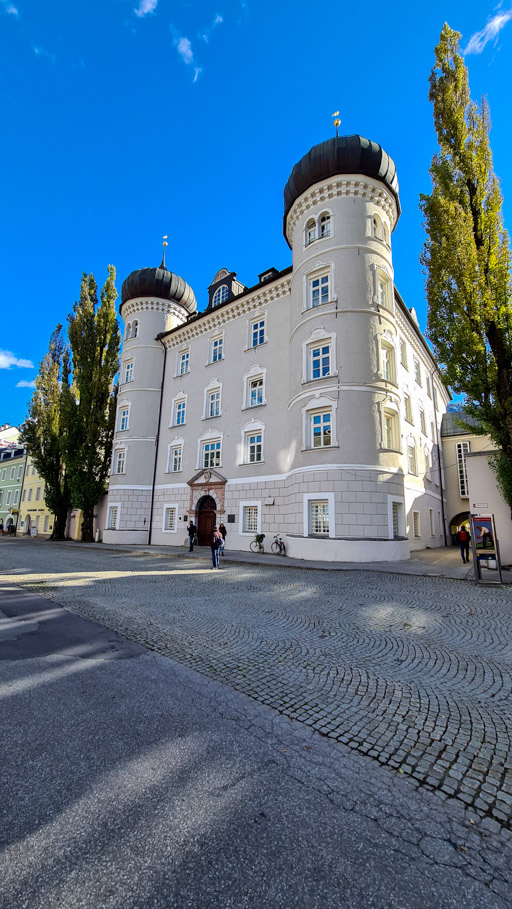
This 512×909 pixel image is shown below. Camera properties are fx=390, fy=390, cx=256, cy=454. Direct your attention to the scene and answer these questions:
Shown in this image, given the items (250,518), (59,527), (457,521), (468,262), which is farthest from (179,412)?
(457,521)

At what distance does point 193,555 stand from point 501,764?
17.5m

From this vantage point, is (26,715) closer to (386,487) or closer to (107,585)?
(107,585)

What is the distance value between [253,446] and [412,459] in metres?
9.86

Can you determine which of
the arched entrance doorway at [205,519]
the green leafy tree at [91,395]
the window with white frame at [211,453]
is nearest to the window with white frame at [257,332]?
the window with white frame at [211,453]

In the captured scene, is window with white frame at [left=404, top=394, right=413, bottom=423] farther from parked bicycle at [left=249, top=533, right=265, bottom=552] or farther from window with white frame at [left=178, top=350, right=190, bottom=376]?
window with white frame at [left=178, top=350, right=190, bottom=376]

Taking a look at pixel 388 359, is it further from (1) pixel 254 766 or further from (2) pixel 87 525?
(2) pixel 87 525

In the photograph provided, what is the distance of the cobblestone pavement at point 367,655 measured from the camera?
3.08 m

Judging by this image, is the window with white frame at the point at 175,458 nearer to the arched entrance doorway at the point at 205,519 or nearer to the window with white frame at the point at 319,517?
the arched entrance doorway at the point at 205,519

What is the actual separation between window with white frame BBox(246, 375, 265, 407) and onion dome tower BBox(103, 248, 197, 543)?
9.31m

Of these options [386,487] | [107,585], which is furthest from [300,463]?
[107,585]

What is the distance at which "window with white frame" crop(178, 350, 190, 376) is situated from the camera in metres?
28.6

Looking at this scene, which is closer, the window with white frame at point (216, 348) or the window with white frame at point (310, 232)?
the window with white frame at point (310, 232)

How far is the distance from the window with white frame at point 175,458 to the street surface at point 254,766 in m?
20.9

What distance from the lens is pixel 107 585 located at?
1031cm
